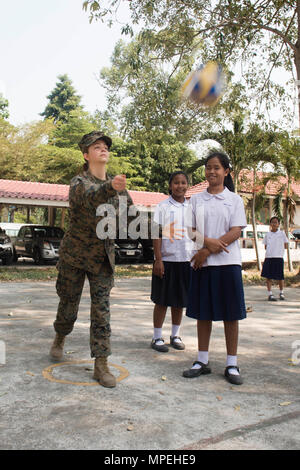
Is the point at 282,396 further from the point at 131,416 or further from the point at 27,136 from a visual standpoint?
the point at 27,136

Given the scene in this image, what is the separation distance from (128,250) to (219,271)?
49.7 feet

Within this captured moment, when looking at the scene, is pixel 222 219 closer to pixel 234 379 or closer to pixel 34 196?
pixel 234 379

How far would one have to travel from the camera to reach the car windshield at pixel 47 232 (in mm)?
18609

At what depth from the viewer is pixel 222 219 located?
4098 mm

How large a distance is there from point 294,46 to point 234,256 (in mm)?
10235

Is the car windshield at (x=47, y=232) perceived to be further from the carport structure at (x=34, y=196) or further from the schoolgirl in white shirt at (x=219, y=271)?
the schoolgirl in white shirt at (x=219, y=271)

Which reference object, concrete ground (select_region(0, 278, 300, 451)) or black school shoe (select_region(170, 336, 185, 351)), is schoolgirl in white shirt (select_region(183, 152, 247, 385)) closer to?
concrete ground (select_region(0, 278, 300, 451))

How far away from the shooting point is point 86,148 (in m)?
3.88

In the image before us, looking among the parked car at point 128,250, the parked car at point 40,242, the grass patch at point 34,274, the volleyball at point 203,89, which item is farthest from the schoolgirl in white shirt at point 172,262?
the parked car at point 128,250

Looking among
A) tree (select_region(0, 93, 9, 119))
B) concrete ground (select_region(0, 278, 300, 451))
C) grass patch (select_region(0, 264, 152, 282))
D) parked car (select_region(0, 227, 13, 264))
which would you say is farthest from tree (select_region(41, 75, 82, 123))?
concrete ground (select_region(0, 278, 300, 451))

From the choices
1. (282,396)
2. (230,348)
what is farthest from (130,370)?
(282,396)

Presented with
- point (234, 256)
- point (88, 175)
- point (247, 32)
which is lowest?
point (234, 256)

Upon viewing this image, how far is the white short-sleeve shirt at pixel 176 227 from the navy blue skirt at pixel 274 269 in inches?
211

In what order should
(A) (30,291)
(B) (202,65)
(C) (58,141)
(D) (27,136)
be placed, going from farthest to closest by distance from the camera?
(C) (58,141) < (D) (27,136) < (B) (202,65) < (A) (30,291)
